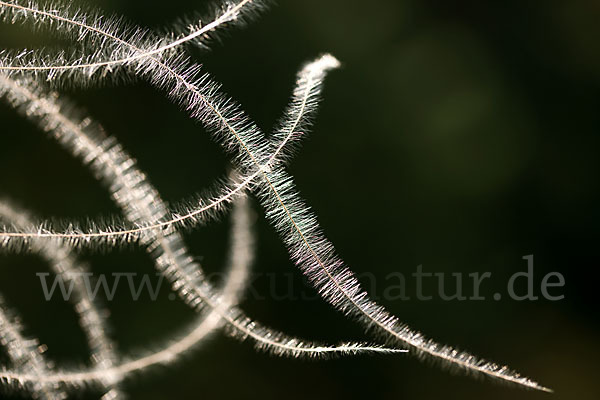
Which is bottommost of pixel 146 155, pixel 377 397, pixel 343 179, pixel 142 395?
pixel 377 397

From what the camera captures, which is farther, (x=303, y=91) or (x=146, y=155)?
(x=146, y=155)

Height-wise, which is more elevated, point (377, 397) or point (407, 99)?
point (407, 99)

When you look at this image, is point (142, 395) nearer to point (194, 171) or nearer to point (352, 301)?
point (194, 171)

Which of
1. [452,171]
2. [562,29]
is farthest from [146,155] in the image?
[562,29]

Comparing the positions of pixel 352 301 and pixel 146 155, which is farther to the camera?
pixel 146 155

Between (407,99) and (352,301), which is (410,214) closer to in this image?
(407,99)

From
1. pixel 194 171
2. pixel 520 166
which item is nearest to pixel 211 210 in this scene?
pixel 194 171
